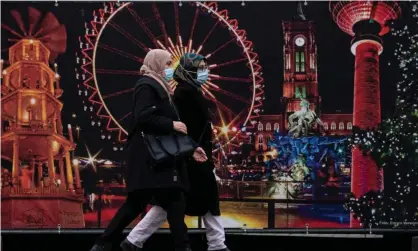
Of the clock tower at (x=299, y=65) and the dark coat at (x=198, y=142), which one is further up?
the clock tower at (x=299, y=65)

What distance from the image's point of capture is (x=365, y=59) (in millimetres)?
6402

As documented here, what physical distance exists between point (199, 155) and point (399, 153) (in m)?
3.19

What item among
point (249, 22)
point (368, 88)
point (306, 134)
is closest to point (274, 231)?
point (306, 134)

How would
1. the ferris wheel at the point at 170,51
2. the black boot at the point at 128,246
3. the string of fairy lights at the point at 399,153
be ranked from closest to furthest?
the black boot at the point at 128,246 → the string of fairy lights at the point at 399,153 → the ferris wheel at the point at 170,51

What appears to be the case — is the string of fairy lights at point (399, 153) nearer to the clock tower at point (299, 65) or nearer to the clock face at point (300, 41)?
the clock tower at point (299, 65)

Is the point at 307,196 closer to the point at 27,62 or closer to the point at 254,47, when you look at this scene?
the point at 254,47

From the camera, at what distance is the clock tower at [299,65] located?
638cm

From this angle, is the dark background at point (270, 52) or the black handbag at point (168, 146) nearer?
the black handbag at point (168, 146)

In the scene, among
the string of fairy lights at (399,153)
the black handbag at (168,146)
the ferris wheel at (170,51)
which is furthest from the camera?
the ferris wheel at (170,51)

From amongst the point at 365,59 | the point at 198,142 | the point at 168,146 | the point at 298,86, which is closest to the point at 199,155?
the point at 198,142

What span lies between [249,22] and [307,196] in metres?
1.87

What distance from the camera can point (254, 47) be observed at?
643cm

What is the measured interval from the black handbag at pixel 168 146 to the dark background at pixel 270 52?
2824 millimetres

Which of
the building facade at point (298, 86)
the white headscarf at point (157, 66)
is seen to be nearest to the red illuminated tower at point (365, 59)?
the building facade at point (298, 86)
